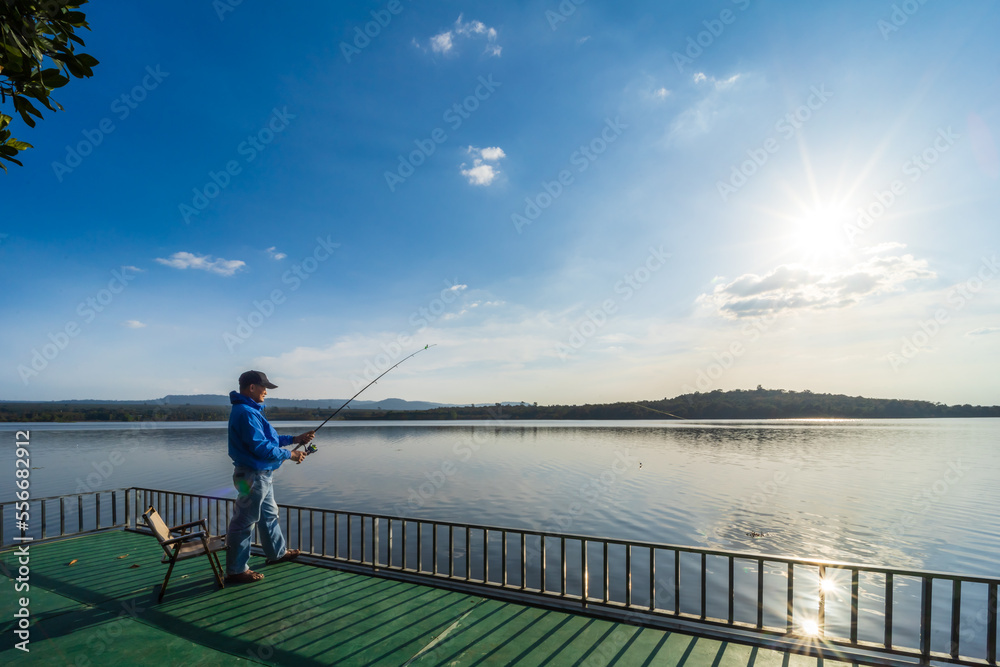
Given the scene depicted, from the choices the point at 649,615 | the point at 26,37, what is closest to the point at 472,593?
the point at 649,615

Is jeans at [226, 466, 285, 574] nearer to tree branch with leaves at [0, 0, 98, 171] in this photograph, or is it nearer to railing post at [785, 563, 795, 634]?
tree branch with leaves at [0, 0, 98, 171]

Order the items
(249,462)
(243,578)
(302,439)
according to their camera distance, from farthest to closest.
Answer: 1. (302,439)
2. (243,578)
3. (249,462)

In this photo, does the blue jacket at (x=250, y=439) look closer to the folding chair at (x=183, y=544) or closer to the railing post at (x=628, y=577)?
the folding chair at (x=183, y=544)

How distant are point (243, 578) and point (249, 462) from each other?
127 cm

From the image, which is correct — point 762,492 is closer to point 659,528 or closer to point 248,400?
point 659,528

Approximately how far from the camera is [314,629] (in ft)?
12.9

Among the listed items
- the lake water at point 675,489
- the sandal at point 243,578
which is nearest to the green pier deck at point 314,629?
the sandal at point 243,578

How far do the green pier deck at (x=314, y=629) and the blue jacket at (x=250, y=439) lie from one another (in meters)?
1.30

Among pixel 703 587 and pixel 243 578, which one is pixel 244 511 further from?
pixel 703 587

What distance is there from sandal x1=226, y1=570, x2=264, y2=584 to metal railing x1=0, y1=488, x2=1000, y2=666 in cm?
76

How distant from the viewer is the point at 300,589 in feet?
15.9

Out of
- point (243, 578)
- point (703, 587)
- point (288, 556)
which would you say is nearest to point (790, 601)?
point (703, 587)

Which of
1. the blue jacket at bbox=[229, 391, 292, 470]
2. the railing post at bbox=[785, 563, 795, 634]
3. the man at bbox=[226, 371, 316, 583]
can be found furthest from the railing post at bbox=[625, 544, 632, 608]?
the man at bbox=[226, 371, 316, 583]

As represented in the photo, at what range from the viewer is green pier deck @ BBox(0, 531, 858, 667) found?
3488mm
